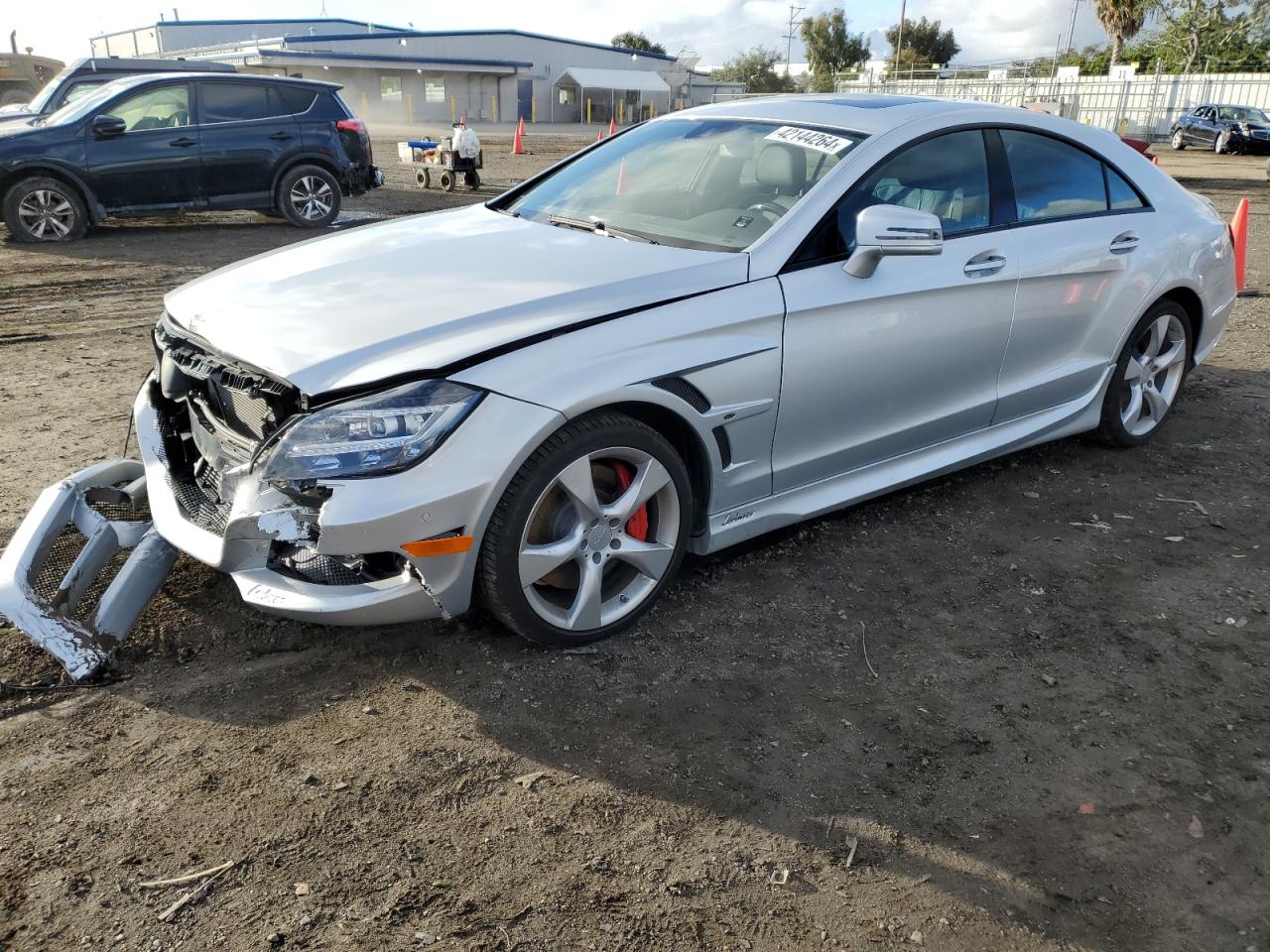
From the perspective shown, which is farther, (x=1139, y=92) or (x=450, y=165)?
(x=1139, y=92)

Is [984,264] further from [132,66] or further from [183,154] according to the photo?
[132,66]

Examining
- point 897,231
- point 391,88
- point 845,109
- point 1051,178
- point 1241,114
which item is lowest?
point 897,231

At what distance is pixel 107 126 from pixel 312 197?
7.59 ft

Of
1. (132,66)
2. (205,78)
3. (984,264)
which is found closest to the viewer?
(984,264)

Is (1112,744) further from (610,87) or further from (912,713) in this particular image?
(610,87)

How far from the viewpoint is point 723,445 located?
3346mm

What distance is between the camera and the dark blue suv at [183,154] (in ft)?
33.6

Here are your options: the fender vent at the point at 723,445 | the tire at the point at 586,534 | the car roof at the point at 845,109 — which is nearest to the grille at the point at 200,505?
the tire at the point at 586,534

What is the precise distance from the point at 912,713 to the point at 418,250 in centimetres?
226

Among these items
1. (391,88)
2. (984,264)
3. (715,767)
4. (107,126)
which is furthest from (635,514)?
(391,88)

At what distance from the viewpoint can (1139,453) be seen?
527 cm

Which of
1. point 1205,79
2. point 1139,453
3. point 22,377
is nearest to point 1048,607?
point 1139,453

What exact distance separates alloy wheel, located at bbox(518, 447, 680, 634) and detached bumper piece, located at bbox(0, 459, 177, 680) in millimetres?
1226

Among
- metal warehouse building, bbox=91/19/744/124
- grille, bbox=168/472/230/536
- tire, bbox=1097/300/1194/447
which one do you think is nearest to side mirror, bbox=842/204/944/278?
tire, bbox=1097/300/1194/447
